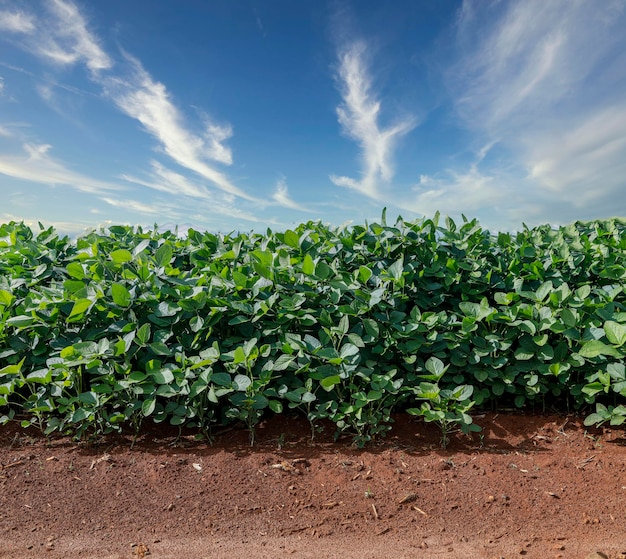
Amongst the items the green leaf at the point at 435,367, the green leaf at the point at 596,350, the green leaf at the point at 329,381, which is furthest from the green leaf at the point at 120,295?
the green leaf at the point at 596,350

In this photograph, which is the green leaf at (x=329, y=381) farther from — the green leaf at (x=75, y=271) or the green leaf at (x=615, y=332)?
the green leaf at (x=75, y=271)

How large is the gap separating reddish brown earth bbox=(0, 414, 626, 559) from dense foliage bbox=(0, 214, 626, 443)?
19cm

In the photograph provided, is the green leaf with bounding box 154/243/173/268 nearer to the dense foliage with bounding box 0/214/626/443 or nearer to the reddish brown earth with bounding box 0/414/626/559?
the dense foliage with bounding box 0/214/626/443

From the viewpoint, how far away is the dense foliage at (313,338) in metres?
2.75

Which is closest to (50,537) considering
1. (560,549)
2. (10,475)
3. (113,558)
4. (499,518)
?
(113,558)

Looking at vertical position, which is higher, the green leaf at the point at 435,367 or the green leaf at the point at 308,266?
the green leaf at the point at 308,266

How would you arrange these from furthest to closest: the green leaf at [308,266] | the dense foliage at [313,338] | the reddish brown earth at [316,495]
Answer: the green leaf at [308,266] → the dense foliage at [313,338] → the reddish brown earth at [316,495]

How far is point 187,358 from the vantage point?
2.79m

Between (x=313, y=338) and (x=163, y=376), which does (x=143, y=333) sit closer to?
(x=163, y=376)

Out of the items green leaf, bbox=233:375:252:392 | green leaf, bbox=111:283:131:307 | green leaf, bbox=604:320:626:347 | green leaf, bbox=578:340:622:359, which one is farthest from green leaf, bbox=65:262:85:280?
green leaf, bbox=604:320:626:347

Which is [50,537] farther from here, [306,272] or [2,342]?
[306,272]

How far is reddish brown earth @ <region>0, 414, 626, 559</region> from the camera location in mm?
2148

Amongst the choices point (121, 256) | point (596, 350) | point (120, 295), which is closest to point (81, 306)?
point (120, 295)

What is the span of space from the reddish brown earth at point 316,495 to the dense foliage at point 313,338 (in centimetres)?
19
